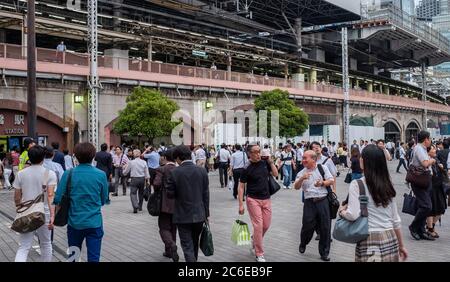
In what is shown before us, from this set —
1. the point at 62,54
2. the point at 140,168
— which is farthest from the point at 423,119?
the point at 140,168

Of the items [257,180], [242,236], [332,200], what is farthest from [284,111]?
[242,236]

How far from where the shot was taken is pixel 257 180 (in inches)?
266

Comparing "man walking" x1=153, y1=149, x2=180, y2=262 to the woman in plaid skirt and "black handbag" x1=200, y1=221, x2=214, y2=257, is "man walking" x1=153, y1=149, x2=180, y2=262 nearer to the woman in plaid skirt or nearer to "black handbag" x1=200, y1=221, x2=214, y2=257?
"black handbag" x1=200, y1=221, x2=214, y2=257

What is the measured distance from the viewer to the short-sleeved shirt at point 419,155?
7793 mm

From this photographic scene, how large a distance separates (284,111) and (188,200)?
2279 centimetres

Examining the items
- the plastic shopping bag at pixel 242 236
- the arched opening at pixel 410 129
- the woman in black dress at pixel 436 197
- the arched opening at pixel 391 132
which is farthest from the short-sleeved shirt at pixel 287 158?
the arched opening at pixel 410 129

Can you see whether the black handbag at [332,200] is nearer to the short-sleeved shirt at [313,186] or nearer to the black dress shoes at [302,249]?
the short-sleeved shirt at [313,186]

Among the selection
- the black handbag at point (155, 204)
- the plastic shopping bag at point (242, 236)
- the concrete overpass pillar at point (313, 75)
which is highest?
the concrete overpass pillar at point (313, 75)

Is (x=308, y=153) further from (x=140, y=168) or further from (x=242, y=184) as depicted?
(x=140, y=168)

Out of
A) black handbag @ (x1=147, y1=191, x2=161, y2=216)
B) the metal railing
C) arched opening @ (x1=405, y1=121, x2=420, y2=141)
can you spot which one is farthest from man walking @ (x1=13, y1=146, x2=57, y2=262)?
arched opening @ (x1=405, y1=121, x2=420, y2=141)

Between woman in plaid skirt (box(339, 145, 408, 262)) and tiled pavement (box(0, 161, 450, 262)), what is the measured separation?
2.78m

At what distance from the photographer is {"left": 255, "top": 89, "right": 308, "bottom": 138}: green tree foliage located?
27797mm

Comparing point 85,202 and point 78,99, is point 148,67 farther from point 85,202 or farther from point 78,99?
point 85,202

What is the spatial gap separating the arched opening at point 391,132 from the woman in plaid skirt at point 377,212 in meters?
51.0
